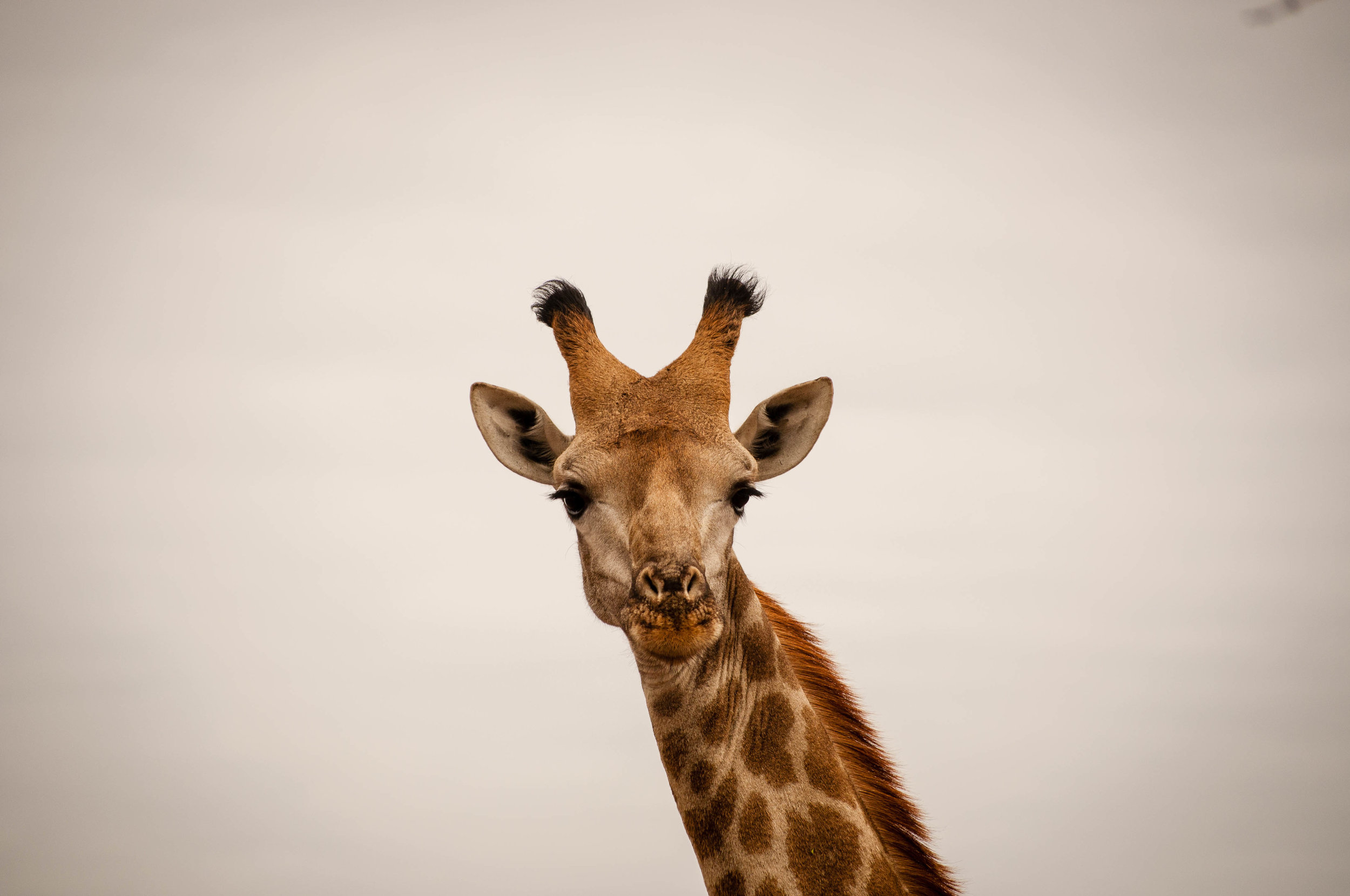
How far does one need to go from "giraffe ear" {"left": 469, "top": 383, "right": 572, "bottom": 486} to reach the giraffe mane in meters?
2.32

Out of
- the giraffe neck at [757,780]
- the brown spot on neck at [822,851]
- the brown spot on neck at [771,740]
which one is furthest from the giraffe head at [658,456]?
the brown spot on neck at [822,851]

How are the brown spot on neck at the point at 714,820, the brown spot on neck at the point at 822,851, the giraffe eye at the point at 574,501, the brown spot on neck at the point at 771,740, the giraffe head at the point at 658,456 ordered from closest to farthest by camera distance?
the giraffe head at the point at 658,456 < the brown spot on neck at the point at 822,851 < the brown spot on neck at the point at 714,820 < the brown spot on neck at the point at 771,740 < the giraffe eye at the point at 574,501

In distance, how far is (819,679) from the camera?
8719 millimetres

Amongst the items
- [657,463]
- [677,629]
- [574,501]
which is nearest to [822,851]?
[677,629]

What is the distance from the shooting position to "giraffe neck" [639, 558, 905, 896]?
7121 millimetres

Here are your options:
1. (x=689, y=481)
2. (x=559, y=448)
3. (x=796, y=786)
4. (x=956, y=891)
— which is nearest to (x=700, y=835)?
(x=796, y=786)

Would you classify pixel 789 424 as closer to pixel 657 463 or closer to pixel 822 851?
pixel 657 463

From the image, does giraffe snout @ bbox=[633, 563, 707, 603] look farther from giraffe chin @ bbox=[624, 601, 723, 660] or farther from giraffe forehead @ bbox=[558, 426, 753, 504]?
giraffe forehead @ bbox=[558, 426, 753, 504]

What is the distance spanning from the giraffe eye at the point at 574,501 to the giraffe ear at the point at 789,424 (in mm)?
1606

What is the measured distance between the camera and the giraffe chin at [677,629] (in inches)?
257

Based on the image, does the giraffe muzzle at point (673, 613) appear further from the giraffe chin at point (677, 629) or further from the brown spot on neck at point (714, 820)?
the brown spot on neck at point (714, 820)

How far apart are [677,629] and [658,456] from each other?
5.42 feet

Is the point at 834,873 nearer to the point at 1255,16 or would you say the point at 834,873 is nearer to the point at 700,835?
the point at 700,835

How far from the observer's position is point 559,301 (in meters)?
9.65
